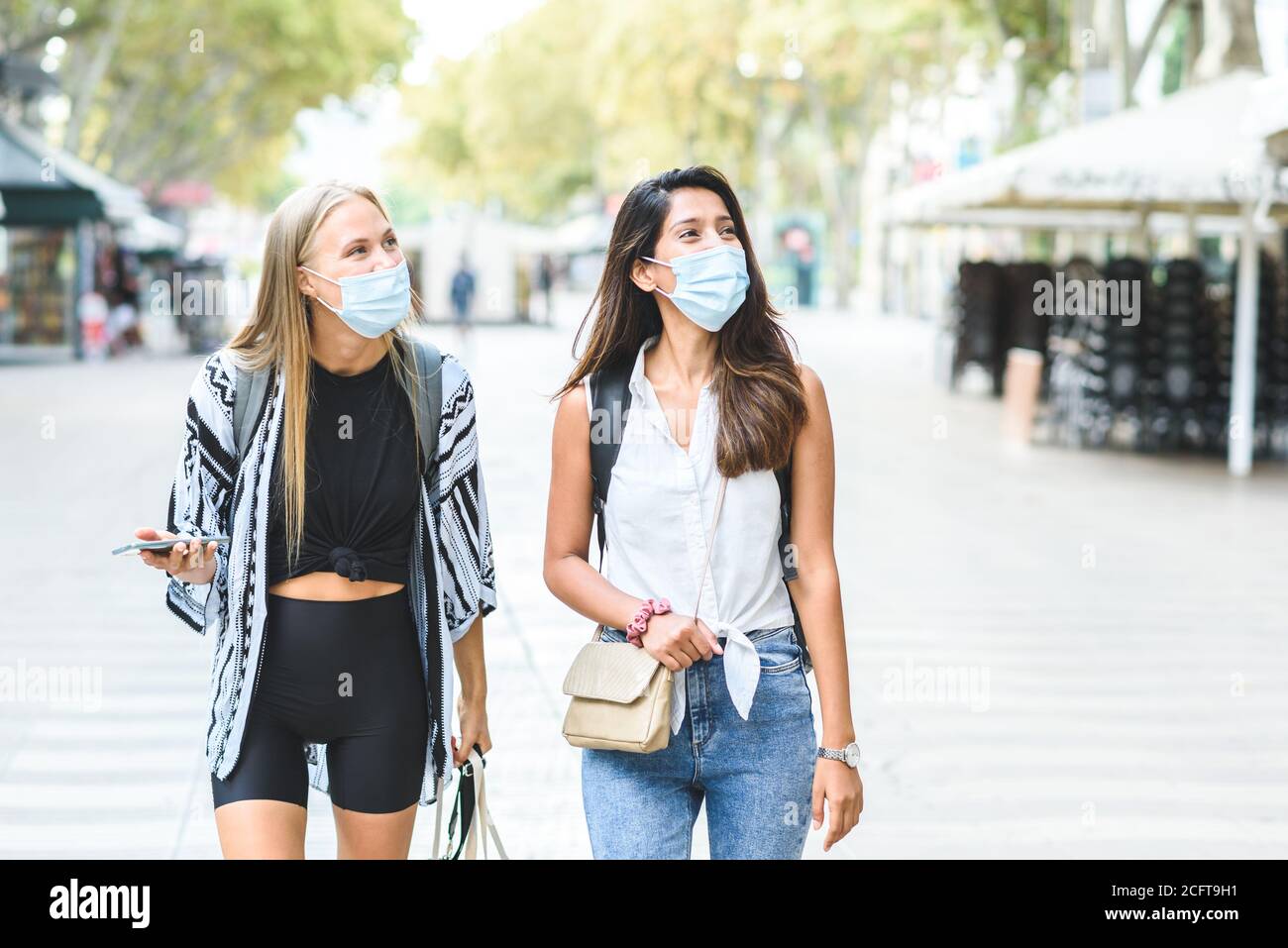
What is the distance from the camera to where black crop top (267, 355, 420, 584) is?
3.01 metres

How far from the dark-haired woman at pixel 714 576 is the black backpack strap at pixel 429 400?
23 centimetres

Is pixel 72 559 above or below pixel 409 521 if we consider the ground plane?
below

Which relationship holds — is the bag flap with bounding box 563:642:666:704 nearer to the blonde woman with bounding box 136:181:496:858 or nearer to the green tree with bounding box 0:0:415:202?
the blonde woman with bounding box 136:181:496:858

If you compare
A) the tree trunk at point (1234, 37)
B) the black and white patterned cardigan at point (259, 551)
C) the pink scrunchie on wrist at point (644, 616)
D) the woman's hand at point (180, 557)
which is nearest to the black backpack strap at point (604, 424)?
the pink scrunchie on wrist at point (644, 616)

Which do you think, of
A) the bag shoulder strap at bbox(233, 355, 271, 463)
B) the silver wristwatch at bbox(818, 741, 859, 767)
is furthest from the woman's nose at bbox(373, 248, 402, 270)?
the silver wristwatch at bbox(818, 741, 859, 767)

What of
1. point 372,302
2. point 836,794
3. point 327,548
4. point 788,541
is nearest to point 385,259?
point 372,302

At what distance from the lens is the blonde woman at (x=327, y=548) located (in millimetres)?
2988

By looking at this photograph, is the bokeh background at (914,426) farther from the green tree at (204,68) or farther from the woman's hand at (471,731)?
the woman's hand at (471,731)

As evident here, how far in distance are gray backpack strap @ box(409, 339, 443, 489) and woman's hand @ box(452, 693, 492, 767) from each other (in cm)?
39

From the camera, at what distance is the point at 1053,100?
36906mm

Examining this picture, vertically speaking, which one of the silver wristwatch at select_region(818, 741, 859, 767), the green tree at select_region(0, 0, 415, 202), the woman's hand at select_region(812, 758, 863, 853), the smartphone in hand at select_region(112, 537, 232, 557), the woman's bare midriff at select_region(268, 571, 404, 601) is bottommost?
the woman's hand at select_region(812, 758, 863, 853)
